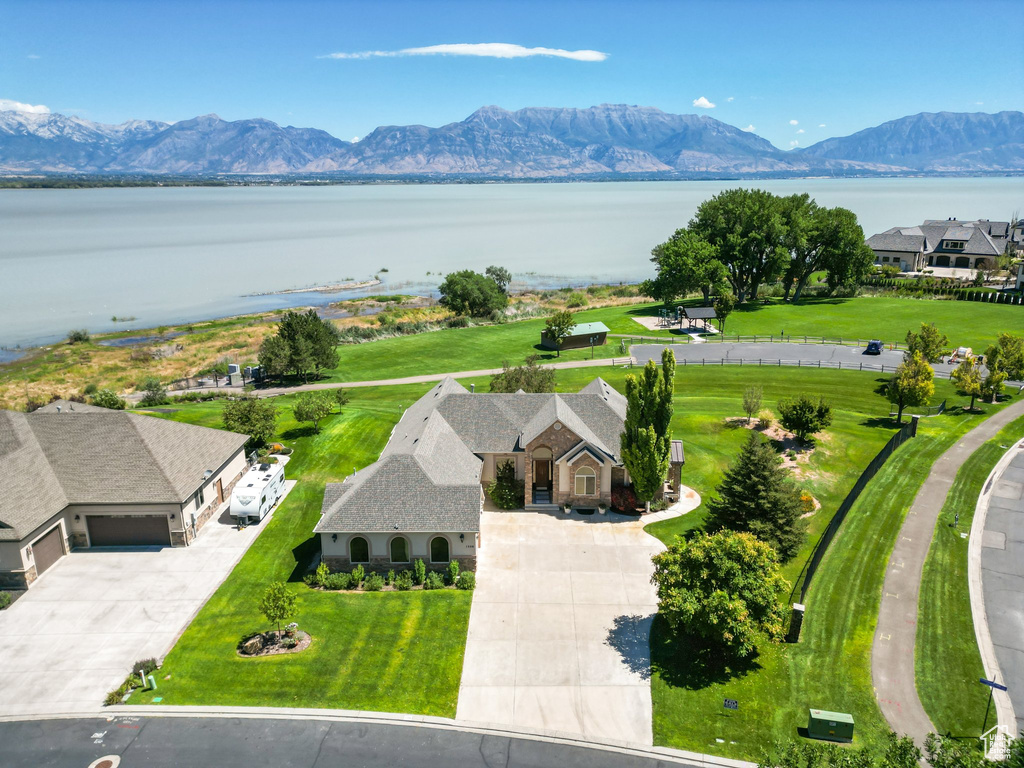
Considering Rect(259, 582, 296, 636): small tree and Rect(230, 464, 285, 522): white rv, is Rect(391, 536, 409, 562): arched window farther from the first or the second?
Rect(230, 464, 285, 522): white rv

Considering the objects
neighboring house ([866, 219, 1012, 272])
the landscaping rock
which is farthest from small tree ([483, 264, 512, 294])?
the landscaping rock

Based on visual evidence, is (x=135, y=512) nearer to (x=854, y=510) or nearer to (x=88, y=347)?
(x=854, y=510)

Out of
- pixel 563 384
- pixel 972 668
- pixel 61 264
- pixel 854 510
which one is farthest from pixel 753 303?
pixel 61 264

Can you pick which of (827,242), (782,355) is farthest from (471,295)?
(827,242)

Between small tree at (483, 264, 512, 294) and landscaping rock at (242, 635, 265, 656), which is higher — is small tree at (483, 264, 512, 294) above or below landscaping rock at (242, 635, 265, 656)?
above

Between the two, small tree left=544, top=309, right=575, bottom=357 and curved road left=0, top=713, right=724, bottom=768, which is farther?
small tree left=544, top=309, right=575, bottom=357

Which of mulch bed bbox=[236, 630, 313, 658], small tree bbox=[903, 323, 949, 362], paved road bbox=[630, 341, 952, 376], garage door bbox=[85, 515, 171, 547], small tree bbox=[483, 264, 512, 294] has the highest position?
small tree bbox=[483, 264, 512, 294]
